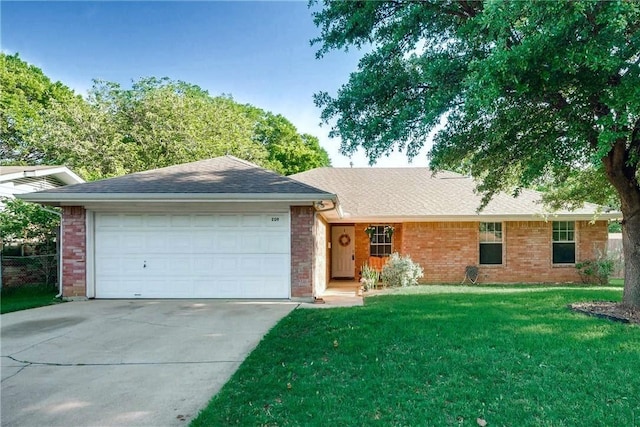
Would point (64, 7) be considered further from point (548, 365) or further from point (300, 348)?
point (548, 365)

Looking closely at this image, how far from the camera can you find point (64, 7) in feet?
32.9

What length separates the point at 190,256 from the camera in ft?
31.6

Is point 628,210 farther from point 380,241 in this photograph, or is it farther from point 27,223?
point 27,223

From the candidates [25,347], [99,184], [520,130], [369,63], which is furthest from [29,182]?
[520,130]

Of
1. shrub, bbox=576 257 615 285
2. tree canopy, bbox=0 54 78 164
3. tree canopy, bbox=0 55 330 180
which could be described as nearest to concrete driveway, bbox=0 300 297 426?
shrub, bbox=576 257 615 285

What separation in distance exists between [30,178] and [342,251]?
1220cm

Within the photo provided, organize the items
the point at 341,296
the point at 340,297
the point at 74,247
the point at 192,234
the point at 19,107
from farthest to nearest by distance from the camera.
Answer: the point at 19,107 → the point at 341,296 → the point at 340,297 → the point at 192,234 → the point at 74,247

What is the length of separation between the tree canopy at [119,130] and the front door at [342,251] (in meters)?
9.87

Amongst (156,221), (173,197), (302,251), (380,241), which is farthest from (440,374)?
(380,241)

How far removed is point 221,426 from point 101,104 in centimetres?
2364

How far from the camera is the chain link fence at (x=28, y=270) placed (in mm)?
11258

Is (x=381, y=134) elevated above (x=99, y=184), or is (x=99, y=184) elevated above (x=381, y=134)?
(x=381, y=134)

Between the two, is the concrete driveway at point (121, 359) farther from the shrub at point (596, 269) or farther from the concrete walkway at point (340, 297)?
the shrub at point (596, 269)

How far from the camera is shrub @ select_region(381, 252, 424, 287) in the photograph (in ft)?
39.5
